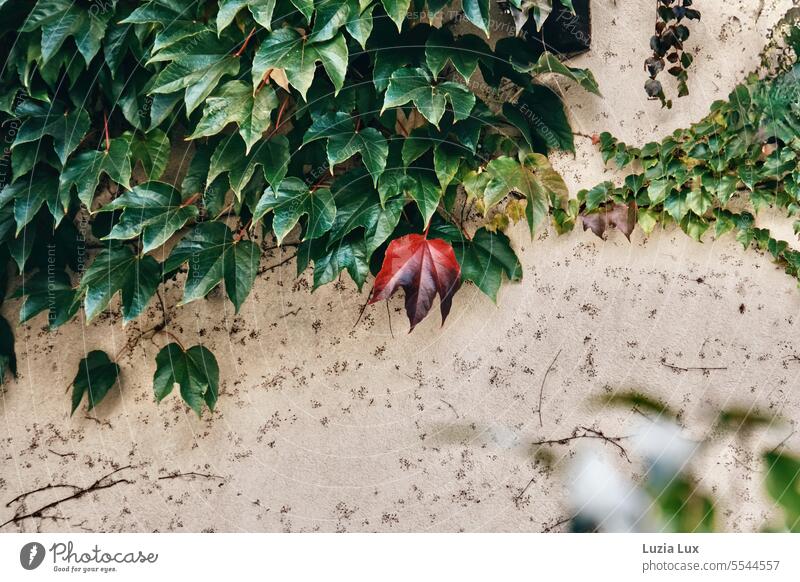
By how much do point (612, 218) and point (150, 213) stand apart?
35.7 inches

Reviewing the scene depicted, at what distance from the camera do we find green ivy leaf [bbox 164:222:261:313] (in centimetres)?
125

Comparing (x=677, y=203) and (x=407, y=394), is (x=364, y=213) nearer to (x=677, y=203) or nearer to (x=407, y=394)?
(x=407, y=394)

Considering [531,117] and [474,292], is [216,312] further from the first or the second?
[531,117]

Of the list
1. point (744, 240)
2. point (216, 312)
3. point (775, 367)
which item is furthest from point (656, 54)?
point (216, 312)

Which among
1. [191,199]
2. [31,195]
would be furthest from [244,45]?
[31,195]

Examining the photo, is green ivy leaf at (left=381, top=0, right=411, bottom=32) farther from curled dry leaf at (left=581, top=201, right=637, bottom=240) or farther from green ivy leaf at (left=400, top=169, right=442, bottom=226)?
curled dry leaf at (left=581, top=201, right=637, bottom=240)

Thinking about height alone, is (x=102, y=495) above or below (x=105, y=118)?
below

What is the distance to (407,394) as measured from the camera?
4.73 feet

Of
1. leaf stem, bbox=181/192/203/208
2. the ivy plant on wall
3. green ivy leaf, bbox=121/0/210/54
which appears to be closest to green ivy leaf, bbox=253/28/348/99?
the ivy plant on wall

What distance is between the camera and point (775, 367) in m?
1.44

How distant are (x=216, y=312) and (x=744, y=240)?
1.12 meters

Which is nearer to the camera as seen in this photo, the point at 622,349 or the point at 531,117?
the point at 531,117
